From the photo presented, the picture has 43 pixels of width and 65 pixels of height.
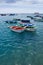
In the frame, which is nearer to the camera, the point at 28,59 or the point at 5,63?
the point at 5,63

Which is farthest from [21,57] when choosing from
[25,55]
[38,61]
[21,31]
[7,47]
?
[21,31]

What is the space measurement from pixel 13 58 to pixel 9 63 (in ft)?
8.67

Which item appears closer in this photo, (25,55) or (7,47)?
(25,55)

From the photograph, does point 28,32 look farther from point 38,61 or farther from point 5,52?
point 38,61

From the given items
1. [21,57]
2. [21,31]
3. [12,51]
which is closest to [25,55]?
[21,57]

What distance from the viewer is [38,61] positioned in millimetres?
27719

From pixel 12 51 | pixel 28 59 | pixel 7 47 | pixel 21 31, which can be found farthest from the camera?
pixel 21 31

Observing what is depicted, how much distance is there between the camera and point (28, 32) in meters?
57.5

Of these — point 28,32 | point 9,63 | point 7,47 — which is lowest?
point 28,32

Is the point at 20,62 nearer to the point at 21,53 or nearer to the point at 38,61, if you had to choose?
the point at 38,61

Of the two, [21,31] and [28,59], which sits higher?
[28,59]

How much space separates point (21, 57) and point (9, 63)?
12.4 ft

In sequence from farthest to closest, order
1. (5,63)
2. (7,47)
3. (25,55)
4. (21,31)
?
(21,31)
(7,47)
(25,55)
(5,63)

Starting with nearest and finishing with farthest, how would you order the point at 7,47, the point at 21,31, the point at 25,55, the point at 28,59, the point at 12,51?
1. the point at 28,59
2. the point at 25,55
3. the point at 12,51
4. the point at 7,47
5. the point at 21,31
